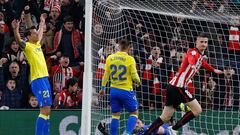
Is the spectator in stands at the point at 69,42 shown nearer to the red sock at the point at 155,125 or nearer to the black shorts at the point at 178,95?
the red sock at the point at 155,125

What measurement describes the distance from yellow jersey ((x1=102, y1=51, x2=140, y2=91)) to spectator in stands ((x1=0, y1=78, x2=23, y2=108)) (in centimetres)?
285

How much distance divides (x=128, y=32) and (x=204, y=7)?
2145 millimetres

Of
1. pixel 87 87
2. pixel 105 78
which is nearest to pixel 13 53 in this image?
pixel 105 78

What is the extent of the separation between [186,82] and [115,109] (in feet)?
4.99

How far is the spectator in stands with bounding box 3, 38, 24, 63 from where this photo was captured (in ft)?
53.5

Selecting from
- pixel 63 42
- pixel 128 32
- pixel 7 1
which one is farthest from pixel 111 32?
pixel 7 1

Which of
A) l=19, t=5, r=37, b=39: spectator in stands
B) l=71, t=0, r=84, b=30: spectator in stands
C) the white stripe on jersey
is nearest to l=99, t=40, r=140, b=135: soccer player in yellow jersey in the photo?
the white stripe on jersey

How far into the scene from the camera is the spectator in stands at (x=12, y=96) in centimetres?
1545

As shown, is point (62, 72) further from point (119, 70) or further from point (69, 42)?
point (119, 70)

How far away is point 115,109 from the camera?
13.6 meters

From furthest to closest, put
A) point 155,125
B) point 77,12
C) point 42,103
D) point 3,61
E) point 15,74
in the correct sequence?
point 77,12 < point 3,61 < point 15,74 < point 155,125 < point 42,103

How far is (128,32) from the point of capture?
1616cm

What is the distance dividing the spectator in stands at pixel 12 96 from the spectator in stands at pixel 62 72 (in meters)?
0.93

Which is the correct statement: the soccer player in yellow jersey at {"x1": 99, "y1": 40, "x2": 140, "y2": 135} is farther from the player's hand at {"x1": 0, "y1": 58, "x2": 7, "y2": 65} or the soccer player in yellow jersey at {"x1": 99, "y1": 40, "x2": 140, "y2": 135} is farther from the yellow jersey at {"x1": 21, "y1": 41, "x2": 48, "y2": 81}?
the player's hand at {"x1": 0, "y1": 58, "x2": 7, "y2": 65}
